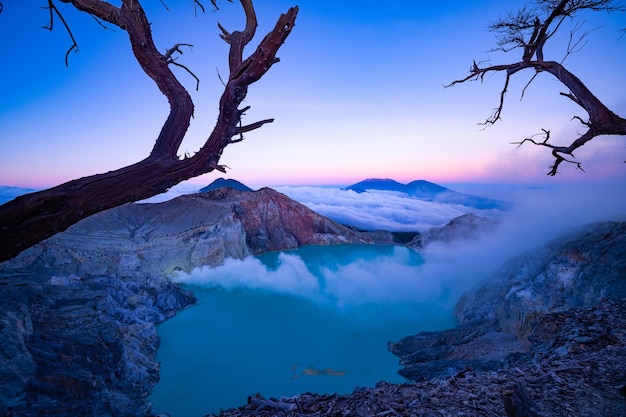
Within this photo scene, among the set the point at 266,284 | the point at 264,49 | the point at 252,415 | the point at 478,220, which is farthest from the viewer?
the point at 478,220

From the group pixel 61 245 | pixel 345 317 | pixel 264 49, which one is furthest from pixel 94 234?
pixel 264 49

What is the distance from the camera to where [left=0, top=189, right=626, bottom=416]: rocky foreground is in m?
3.84

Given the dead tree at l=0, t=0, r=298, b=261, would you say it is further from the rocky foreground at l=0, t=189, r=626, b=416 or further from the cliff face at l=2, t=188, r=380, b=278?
the cliff face at l=2, t=188, r=380, b=278

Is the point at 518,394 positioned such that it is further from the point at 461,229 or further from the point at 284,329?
the point at 461,229

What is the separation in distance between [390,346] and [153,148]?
63.6ft

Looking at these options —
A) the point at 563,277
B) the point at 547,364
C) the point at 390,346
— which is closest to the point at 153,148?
the point at 547,364

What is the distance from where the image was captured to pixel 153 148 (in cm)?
235

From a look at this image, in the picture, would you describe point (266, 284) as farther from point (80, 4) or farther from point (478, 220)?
point (80, 4)

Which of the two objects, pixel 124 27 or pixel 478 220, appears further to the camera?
pixel 478 220

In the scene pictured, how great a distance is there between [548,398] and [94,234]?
35044 millimetres

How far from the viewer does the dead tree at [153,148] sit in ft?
5.65

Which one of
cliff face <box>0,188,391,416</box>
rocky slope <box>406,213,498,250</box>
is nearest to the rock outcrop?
cliff face <box>0,188,391,416</box>

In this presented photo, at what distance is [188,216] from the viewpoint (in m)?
39.0

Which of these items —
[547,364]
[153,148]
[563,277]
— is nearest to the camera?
[153,148]
